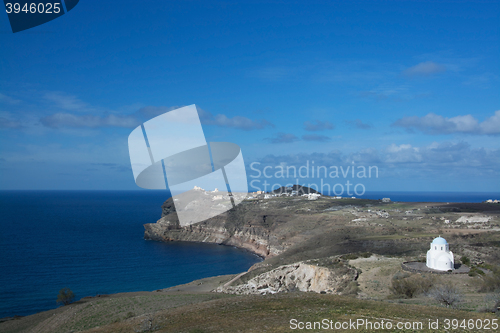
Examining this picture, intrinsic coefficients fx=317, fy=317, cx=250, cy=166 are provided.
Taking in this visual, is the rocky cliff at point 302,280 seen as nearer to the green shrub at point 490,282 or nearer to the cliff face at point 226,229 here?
the green shrub at point 490,282

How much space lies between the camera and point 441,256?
2633 cm

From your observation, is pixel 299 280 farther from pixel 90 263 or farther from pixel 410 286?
pixel 90 263

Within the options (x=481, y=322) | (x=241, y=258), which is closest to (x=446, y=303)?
(x=481, y=322)

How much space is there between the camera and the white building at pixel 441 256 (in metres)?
26.0

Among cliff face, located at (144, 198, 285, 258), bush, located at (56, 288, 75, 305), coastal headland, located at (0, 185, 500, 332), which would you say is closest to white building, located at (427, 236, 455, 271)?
coastal headland, located at (0, 185, 500, 332)

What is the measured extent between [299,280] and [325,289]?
17.9 feet

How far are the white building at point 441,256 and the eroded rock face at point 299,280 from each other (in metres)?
6.73

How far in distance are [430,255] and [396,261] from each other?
4.99 meters

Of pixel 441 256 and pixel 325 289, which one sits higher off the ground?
pixel 441 256

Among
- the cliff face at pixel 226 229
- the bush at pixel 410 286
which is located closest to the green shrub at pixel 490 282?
the bush at pixel 410 286

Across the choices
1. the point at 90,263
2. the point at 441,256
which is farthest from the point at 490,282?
the point at 90,263

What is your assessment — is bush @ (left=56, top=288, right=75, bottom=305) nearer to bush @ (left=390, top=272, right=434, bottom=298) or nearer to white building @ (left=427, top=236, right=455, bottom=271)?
bush @ (left=390, top=272, right=434, bottom=298)

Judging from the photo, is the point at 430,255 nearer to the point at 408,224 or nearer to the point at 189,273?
the point at 408,224

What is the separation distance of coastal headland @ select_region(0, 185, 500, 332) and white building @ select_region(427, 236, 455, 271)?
1.03 metres
